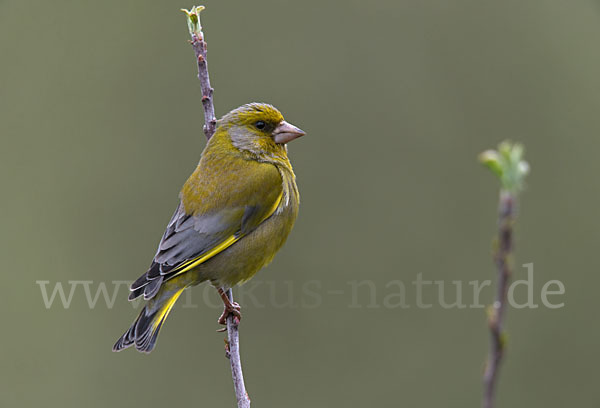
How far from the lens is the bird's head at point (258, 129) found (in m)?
4.73

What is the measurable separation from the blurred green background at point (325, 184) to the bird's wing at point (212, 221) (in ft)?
7.04

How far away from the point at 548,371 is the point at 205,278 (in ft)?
13.5

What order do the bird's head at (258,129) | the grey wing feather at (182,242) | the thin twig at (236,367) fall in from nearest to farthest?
the thin twig at (236,367) → the grey wing feather at (182,242) → the bird's head at (258,129)

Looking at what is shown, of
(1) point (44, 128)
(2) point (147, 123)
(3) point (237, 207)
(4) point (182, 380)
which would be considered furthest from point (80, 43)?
(3) point (237, 207)

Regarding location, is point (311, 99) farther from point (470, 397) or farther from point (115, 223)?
point (470, 397)

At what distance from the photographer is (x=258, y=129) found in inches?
189

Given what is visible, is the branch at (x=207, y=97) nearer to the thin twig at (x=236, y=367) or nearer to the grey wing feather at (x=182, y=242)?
the thin twig at (x=236, y=367)

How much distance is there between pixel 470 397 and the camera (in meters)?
7.01

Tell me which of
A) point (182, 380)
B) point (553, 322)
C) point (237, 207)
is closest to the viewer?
point (237, 207)

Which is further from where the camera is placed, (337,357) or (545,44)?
(545,44)

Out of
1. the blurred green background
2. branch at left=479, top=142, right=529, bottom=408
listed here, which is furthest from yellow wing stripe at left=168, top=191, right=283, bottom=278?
branch at left=479, top=142, right=529, bottom=408

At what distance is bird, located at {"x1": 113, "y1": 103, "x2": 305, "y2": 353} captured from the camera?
170 inches

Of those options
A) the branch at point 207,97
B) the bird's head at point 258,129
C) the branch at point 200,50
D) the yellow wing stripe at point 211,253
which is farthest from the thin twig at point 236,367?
the branch at point 200,50

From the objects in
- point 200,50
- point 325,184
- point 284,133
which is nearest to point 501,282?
point 200,50
